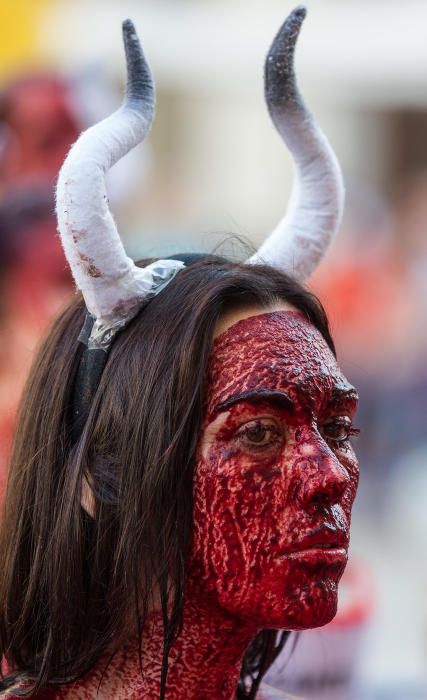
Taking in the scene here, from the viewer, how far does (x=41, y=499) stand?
1.93m

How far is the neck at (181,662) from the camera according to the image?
1.85m

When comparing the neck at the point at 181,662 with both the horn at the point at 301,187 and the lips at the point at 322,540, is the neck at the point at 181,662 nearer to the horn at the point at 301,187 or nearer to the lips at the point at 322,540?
the lips at the point at 322,540

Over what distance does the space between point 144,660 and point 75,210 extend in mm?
723

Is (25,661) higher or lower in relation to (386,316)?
lower

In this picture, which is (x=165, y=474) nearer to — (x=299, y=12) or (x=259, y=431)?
(x=259, y=431)

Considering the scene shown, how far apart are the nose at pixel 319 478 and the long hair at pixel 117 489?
7.0 inches

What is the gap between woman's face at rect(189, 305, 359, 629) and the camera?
176 centimetres

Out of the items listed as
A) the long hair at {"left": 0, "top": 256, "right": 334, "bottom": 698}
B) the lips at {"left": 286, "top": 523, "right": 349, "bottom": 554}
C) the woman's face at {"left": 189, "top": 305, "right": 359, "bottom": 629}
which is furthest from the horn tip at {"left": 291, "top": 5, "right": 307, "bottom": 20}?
the lips at {"left": 286, "top": 523, "right": 349, "bottom": 554}

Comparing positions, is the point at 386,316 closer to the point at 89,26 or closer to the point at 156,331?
the point at 89,26

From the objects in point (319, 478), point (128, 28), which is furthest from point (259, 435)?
point (128, 28)

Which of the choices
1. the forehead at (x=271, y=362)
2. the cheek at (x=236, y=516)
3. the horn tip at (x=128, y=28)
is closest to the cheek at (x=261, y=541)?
the cheek at (x=236, y=516)

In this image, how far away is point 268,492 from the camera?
1765 mm

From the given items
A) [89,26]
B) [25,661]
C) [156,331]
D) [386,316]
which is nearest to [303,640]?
[25,661]

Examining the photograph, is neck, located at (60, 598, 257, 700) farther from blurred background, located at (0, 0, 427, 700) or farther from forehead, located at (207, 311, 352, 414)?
blurred background, located at (0, 0, 427, 700)
